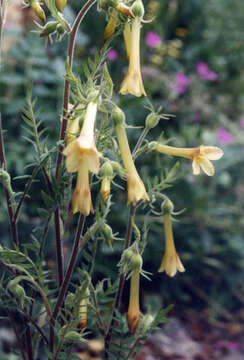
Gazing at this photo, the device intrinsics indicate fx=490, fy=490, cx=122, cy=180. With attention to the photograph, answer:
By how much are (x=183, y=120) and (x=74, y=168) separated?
206 cm

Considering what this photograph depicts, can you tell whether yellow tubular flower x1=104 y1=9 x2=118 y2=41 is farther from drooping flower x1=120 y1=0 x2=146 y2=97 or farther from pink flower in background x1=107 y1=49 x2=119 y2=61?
pink flower in background x1=107 y1=49 x2=119 y2=61

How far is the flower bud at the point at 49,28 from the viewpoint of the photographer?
81 cm

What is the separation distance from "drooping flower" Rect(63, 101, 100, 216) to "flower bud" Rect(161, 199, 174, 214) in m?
0.27

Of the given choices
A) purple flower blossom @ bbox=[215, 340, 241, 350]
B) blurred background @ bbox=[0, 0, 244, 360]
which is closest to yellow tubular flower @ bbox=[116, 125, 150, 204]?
blurred background @ bbox=[0, 0, 244, 360]

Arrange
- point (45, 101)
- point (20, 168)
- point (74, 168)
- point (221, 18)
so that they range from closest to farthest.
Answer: point (74, 168) < point (20, 168) < point (45, 101) < point (221, 18)

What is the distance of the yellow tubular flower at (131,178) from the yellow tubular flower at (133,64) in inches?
2.5

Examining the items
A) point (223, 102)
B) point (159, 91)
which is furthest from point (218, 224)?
point (223, 102)

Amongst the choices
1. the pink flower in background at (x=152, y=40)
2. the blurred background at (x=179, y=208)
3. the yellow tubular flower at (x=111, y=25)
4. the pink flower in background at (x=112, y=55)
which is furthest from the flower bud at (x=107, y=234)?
the pink flower in background at (x=152, y=40)

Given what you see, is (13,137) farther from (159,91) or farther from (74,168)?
(74,168)

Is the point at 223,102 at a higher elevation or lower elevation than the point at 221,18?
lower

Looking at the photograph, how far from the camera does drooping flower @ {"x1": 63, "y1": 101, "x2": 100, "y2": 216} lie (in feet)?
2.16

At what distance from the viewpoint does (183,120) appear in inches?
105

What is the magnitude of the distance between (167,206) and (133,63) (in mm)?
291

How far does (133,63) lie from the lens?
2.76 ft
